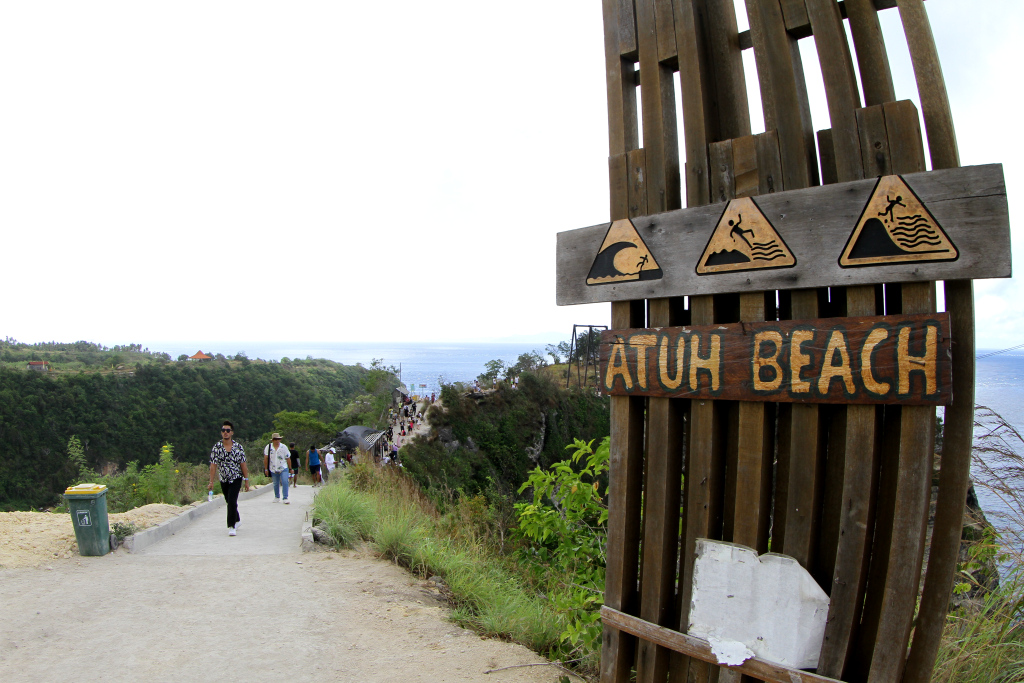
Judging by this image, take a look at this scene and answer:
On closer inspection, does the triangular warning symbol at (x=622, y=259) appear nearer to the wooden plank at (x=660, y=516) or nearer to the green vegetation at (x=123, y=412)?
the wooden plank at (x=660, y=516)

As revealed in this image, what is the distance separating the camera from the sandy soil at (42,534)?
7.31 m

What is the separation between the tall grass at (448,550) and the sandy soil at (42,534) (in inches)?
112

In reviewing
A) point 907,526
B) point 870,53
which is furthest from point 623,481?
point 870,53

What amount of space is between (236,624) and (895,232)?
5.65m

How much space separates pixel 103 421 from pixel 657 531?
62.0 m

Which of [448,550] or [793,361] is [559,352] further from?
[793,361]

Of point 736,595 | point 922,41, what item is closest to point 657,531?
point 736,595

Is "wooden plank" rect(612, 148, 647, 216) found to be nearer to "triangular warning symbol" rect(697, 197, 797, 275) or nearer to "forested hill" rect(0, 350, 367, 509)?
"triangular warning symbol" rect(697, 197, 797, 275)

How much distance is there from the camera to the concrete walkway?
313 inches

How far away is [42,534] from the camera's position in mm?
8312

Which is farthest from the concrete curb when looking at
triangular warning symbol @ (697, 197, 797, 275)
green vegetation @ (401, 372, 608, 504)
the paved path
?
green vegetation @ (401, 372, 608, 504)

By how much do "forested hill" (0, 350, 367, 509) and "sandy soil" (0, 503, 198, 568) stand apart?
3555 cm

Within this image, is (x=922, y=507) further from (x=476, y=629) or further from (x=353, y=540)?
(x=353, y=540)

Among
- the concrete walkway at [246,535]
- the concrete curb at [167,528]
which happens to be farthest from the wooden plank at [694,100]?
the concrete curb at [167,528]
